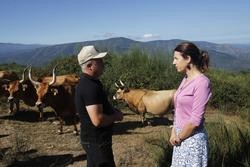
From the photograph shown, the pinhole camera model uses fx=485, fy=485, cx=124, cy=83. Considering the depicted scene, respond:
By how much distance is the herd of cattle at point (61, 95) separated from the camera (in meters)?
11.2

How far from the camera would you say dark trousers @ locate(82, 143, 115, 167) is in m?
5.37

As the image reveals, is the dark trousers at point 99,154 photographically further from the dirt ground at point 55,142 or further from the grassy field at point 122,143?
the dirt ground at point 55,142

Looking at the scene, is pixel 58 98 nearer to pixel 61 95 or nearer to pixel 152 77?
pixel 61 95

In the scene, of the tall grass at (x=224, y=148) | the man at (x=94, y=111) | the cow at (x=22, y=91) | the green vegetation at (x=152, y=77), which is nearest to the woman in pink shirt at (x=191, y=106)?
the man at (x=94, y=111)

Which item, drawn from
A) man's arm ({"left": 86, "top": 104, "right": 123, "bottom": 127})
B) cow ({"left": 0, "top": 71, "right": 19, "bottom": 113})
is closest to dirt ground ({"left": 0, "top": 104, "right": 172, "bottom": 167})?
cow ({"left": 0, "top": 71, "right": 19, "bottom": 113})

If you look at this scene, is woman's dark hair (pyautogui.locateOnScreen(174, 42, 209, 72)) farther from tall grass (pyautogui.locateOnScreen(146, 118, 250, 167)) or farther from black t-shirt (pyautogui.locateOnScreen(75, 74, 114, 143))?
tall grass (pyautogui.locateOnScreen(146, 118, 250, 167))

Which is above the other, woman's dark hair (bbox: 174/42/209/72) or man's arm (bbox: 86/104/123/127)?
woman's dark hair (bbox: 174/42/209/72)

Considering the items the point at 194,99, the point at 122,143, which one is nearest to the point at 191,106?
the point at 194,99

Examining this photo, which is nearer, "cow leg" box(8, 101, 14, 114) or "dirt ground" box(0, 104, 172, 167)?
"dirt ground" box(0, 104, 172, 167)

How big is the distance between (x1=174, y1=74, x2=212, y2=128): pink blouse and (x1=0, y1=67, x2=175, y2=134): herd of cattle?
6337 millimetres

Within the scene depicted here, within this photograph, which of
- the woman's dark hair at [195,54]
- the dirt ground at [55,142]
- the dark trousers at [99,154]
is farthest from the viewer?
the dirt ground at [55,142]

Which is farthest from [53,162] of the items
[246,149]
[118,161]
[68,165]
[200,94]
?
[200,94]

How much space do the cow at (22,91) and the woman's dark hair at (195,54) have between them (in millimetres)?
8754

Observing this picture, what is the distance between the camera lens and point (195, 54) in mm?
5059
